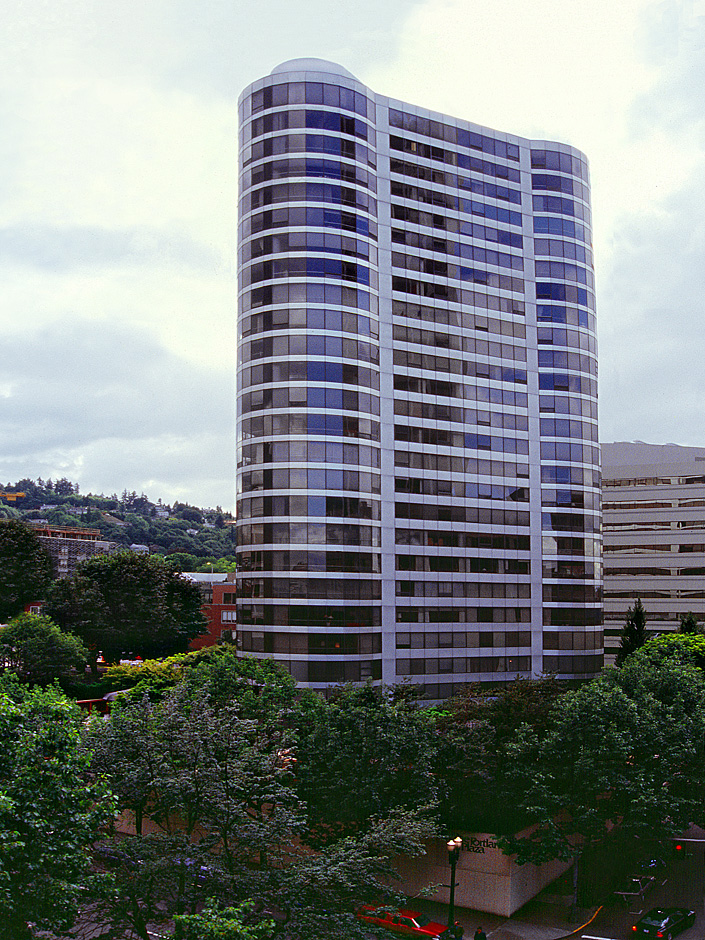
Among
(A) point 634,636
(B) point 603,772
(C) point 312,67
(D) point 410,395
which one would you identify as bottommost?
(B) point 603,772

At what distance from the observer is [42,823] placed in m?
21.5

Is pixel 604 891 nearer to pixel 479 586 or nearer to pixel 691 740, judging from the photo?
pixel 691 740

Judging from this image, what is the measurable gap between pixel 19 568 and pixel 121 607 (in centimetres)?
1411

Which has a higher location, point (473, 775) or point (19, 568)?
point (19, 568)

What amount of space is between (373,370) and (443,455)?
10.3 meters

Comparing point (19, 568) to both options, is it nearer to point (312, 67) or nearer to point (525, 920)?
point (312, 67)

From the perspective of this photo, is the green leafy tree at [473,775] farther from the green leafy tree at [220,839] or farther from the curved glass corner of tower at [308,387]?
the curved glass corner of tower at [308,387]

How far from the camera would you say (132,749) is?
31094 mm

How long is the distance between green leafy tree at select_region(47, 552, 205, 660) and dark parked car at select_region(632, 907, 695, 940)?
2433 inches

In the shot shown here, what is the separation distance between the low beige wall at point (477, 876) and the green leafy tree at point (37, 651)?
4025 centimetres

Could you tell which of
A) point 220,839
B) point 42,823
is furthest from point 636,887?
point 42,823

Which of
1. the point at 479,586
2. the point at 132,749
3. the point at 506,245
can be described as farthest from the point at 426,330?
the point at 132,749

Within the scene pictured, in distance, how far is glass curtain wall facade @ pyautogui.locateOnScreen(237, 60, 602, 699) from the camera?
63.8 metres

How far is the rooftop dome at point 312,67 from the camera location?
221 feet
